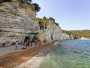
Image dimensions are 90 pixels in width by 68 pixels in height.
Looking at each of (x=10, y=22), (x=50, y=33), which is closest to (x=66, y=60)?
(x=10, y=22)

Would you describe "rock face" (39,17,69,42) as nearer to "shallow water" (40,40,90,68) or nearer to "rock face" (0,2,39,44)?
"shallow water" (40,40,90,68)

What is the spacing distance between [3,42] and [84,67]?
1124cm

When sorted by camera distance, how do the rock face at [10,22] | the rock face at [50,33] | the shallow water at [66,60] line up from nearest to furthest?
1. the shallow water at [66,60]
2. the rock face at [10,22]
3. the rock face at [50,33]

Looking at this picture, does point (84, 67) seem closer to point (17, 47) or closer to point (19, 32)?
point (17, 47)

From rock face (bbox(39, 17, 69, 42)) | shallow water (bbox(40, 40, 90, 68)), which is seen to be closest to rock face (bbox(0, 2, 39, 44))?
shallow water (bbox(40, 40, 90, 68))

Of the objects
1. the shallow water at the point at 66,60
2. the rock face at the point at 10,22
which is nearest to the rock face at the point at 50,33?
the shallow water at the point at 66,60

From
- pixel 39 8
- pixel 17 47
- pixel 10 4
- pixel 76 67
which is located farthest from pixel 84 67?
pixel 39 8

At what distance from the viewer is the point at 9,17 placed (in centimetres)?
3384

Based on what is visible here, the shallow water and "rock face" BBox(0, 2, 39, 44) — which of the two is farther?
"rock face" BBox(0, 2, 39, 44)

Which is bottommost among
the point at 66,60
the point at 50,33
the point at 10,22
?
the point at 66,60

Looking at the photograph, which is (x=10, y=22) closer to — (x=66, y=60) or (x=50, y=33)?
(x=66, y=60)

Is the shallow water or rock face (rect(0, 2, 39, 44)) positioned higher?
rock face (rect(0, 2, 39, 44))

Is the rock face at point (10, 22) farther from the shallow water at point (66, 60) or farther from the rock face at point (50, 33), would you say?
the rock face at point (50, 33)

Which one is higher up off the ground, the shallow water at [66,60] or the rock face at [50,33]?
the rock face at [50,33]
